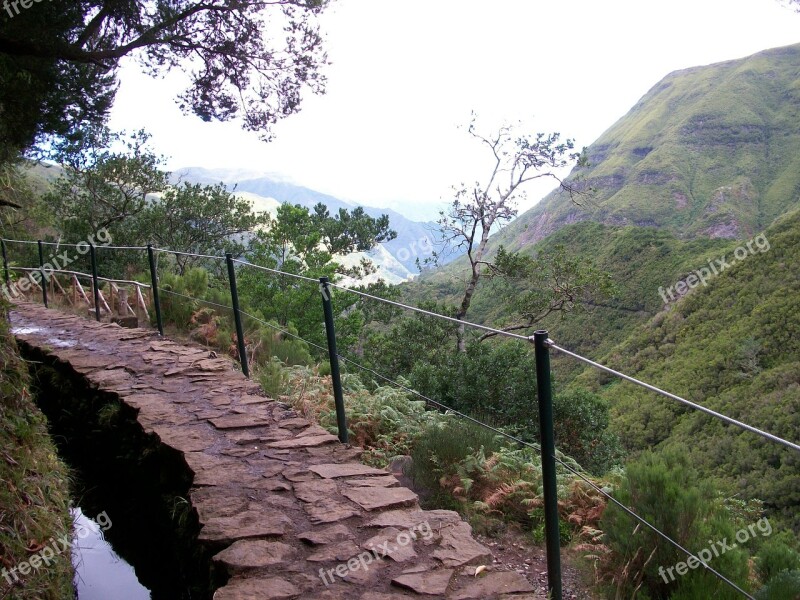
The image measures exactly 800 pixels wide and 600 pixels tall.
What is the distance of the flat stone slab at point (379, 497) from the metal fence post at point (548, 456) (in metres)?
0.82

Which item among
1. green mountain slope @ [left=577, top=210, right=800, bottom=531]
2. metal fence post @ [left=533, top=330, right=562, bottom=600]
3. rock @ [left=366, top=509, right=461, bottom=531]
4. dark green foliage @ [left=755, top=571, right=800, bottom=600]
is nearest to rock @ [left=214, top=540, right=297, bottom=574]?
rock @ [left=366, top=509, right=461, bottom=531]

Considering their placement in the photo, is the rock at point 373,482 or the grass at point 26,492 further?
the rock at point 373,482

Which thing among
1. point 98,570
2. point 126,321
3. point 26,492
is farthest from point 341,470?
point 126,321

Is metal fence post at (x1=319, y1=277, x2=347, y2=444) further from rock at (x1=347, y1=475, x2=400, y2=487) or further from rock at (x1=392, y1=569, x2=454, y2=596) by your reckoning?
rock at (x1=392, y1=569, x2=454, y2=596)

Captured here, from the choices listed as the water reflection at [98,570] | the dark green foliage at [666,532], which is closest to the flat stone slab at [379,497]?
the dark green foliage at [666,532]

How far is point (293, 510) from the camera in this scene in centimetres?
283

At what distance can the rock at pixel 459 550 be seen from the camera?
2.37 meters

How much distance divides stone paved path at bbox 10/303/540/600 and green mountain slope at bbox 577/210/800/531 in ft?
50.5

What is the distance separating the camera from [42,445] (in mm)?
3537

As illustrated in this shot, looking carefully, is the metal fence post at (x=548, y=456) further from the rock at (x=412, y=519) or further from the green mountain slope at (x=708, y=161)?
the green mountain slope at (x=708, y=161)

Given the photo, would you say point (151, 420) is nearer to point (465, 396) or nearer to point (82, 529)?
point (82, 529)

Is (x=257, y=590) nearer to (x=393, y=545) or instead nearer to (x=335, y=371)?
(x=393, y=545)

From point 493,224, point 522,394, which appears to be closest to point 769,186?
point 493,224

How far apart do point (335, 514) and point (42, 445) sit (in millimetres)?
2038
